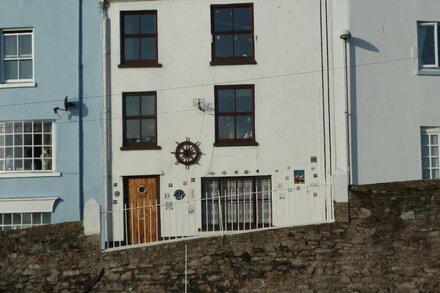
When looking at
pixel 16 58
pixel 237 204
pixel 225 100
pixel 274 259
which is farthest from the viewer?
pixel 16 58

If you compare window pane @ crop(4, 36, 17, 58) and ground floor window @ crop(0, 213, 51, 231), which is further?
window pane @ crop(4, 36, 17, 58)

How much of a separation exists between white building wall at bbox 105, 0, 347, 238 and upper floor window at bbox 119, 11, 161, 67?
0.20 metres

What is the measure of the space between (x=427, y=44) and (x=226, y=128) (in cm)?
621

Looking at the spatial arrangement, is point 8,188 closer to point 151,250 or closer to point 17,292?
point 17,292

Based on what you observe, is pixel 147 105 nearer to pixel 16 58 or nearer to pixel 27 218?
pixel 16 58

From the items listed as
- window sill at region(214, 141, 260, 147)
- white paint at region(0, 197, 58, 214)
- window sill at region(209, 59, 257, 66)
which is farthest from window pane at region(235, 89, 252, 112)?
white paint at region(0, 197, 58, 214)

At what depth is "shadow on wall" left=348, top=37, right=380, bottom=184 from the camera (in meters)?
16.5

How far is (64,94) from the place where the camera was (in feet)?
56.8

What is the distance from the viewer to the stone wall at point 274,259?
12055 mm

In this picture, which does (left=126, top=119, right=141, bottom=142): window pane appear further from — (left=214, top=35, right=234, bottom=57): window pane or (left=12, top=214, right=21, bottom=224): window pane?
(left=12, top=214, right=21, bottom=224): window pane

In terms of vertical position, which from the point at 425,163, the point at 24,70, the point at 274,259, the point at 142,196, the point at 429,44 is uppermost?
the point at 429,44

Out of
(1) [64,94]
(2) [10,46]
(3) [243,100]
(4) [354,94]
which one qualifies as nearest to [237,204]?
(3) [243,100]

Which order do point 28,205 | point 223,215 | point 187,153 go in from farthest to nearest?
point 28,205 < point 187,153 < point 223,215

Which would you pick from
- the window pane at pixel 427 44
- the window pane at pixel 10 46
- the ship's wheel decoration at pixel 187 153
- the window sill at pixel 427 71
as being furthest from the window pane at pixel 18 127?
the window pane at pixel 427 44
